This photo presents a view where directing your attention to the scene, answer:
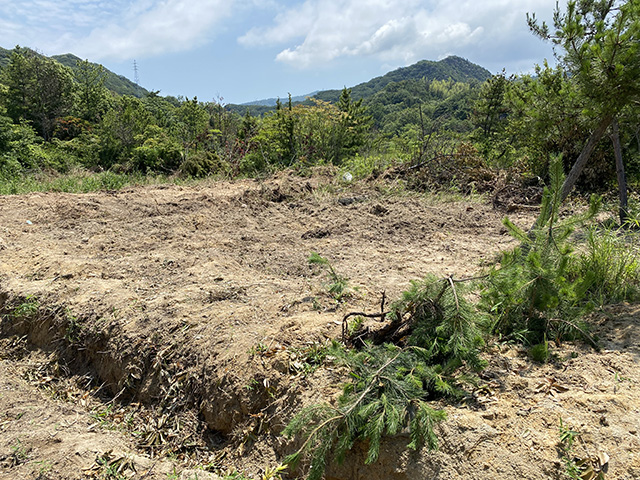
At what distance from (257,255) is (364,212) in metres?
2.24

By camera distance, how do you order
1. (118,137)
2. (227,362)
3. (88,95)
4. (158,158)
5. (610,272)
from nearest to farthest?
(227,362), (610,272), (158,158), (118,137), (88,95)

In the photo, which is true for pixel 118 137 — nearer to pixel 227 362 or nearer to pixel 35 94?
pixel 227 362

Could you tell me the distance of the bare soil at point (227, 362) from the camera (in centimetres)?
168

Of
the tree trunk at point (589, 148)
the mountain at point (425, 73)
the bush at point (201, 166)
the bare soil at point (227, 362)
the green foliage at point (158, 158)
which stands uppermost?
the mountain at point (425, 73)

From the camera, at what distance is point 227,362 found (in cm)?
241

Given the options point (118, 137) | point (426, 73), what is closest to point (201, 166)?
point (118, 137)

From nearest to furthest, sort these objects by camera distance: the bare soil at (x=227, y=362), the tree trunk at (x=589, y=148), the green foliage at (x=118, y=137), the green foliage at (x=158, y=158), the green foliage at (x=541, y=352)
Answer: the bare soil at (x=227, y=362), the green foliage at (x=541, y=352), the tree trunk at (x=589, y=148), the green foliage at (x=158, y=158), the green foliage at (x=118, y=137)

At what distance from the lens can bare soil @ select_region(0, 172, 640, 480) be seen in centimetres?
168

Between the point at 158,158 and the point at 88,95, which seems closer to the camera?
the point at 158,158

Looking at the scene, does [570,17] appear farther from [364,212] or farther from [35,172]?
[35,172]

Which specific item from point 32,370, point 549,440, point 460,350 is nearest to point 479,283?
point 460,350

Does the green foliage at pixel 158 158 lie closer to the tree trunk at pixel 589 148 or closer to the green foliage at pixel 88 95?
the tree trunk at pixel 589 148

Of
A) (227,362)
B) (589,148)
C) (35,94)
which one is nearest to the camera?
(227,362)

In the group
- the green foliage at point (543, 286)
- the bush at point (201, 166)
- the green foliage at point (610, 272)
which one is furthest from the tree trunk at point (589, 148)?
the bush at point (201, 166)
